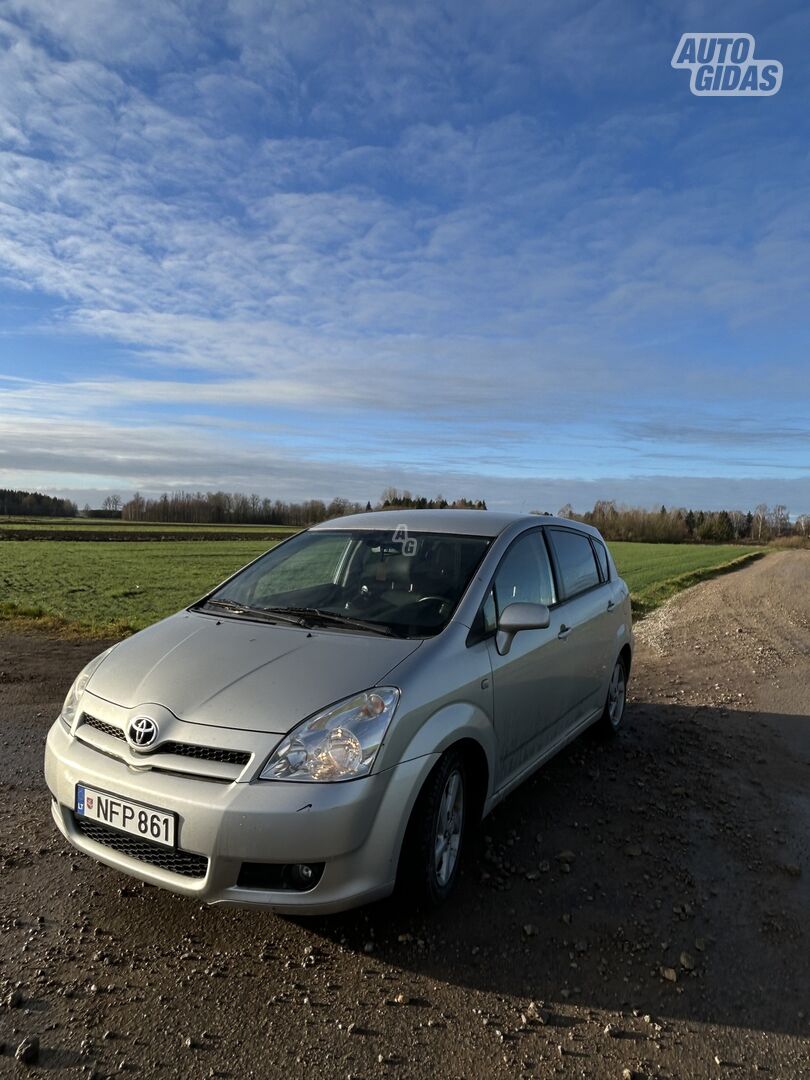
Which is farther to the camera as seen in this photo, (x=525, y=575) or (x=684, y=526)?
(x=684, y=526)

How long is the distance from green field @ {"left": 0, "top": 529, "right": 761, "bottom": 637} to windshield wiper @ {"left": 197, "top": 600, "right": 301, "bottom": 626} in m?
6.81

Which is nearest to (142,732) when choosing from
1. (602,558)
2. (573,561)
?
(573,561)

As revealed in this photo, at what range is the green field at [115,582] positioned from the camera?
1342 centimetres

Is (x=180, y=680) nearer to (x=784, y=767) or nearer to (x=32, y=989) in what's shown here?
(x=32, y=989)

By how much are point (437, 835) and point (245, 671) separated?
1101 mm

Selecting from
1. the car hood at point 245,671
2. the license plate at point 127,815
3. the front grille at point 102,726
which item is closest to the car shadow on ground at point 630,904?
the license plate at point 127,815

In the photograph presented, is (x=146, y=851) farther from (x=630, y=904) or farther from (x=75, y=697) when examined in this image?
(x=630, y=904)

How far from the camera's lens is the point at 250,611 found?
4.11 m

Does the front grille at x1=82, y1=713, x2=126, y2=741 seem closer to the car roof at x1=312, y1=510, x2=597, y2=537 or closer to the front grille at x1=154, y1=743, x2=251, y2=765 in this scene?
the front grille at x1=154, y1=743, x2=251, y2=765

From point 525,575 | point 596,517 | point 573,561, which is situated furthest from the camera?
point 596,517

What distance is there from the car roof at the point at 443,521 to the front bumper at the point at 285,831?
1902 mm

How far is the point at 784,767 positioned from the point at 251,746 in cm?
438

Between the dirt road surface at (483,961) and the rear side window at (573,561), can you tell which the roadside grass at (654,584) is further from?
the dirt road surface at (483,961)

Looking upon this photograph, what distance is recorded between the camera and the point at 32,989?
2.67 m
